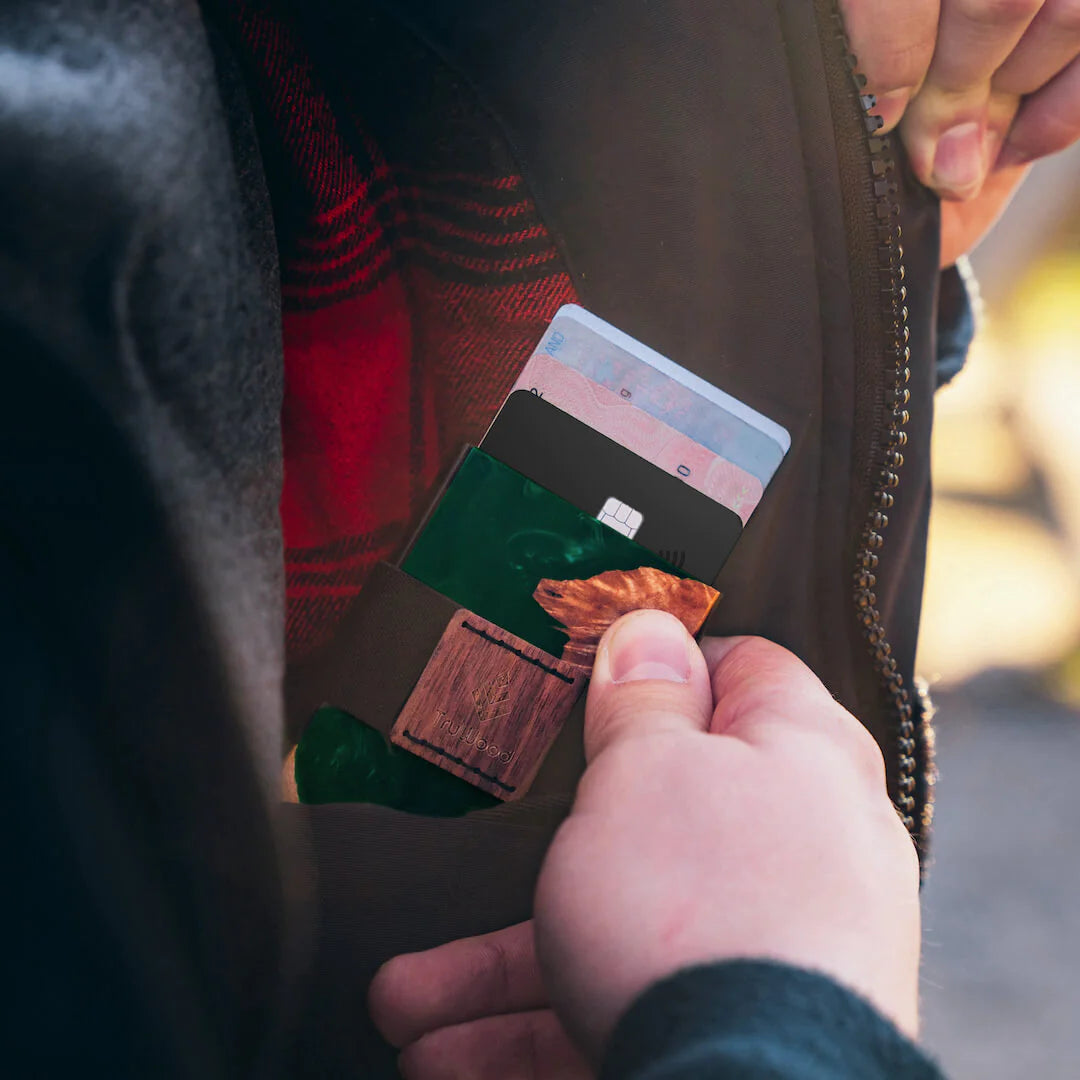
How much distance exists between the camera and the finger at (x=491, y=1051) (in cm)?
40

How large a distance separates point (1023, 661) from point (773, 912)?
4.22 feet

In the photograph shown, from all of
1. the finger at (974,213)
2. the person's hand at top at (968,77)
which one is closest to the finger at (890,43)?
the person's hand at top at (968,77)

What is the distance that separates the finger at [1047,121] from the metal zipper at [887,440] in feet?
0.41

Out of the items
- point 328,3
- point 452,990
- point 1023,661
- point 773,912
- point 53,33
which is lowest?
point 452,990

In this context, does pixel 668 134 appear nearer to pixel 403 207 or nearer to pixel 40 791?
pixel 403 207

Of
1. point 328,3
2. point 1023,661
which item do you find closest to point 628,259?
point 328,3

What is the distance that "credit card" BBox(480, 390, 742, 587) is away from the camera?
1.44 ft

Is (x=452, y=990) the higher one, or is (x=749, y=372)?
(x=749, y=372)

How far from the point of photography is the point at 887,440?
0.47 m

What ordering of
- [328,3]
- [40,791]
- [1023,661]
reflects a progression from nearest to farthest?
[40,791], [328,3], [1023,661]

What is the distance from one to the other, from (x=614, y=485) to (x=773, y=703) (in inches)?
5.2

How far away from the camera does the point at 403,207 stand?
45cm

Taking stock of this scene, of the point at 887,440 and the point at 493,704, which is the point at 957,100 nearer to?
the point at 887,440

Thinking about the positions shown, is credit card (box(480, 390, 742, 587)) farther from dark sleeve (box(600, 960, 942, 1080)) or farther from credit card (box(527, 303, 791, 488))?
dark sleeve (box(600, 960, 942, 1080))
